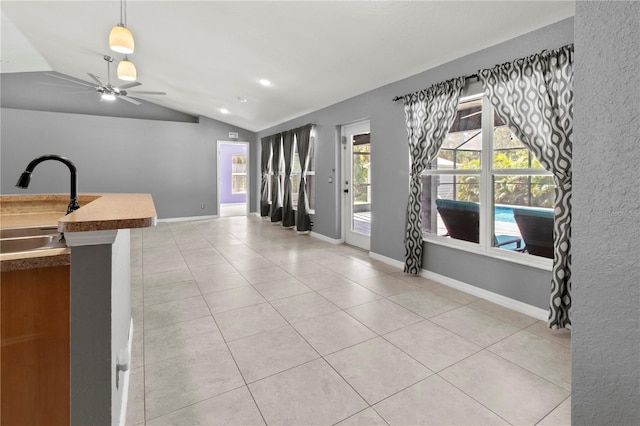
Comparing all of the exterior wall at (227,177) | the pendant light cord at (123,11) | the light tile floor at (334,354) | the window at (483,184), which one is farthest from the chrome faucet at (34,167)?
the exterior wall at (227,177)

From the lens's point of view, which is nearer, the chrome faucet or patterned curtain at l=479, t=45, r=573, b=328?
the chrome faucet

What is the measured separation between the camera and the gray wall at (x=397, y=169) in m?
2.67

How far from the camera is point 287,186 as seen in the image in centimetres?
693

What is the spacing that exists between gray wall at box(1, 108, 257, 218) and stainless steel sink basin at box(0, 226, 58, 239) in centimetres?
623

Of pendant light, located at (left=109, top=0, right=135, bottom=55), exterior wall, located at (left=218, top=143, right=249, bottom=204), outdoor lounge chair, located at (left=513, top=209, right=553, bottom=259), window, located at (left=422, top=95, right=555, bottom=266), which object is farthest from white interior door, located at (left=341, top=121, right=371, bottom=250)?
exterior wall, located at (left=218, top=143, right=249, bottom=204)

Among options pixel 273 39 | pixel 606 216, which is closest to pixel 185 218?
pixel 273 39

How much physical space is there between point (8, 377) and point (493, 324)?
2931 mm

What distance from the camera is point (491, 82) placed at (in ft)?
→ 9.32

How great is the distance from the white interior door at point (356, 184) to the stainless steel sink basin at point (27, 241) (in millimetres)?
3940

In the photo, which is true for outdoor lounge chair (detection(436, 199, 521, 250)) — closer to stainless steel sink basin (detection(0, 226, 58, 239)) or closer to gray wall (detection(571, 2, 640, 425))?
gray wall (detection(571, 2, 640, 425))

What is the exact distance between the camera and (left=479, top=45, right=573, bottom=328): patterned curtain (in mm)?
2336

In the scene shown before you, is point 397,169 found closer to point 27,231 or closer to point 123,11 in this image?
point 27,231

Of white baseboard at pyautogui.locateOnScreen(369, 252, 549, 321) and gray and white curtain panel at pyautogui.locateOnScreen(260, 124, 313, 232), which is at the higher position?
gray and white curtain panel at pyautogui.locateOnScreen(260, 124, 313, 232)

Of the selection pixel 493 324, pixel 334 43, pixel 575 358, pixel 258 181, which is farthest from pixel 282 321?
pixel 258 181
